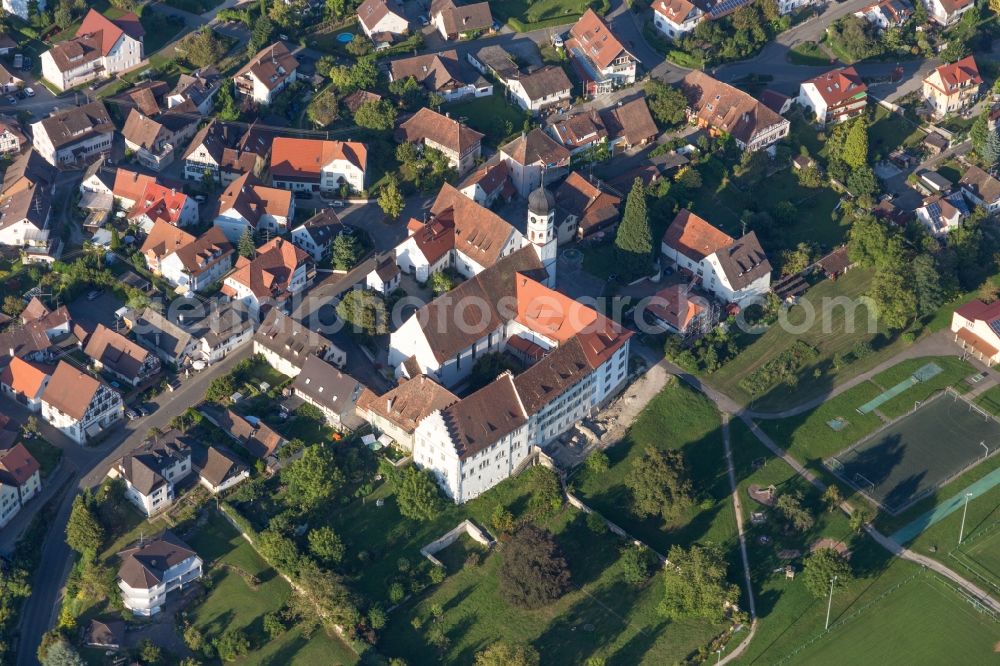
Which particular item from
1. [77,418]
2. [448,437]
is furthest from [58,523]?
[448,437]

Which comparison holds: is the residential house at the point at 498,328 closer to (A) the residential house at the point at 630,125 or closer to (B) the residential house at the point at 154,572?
(B) the residential house at the point at 154,572

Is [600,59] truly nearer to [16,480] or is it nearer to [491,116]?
[491,116]

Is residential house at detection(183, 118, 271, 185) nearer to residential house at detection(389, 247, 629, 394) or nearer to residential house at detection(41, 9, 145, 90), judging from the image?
residential house at detection(41, 9, 145, 90)

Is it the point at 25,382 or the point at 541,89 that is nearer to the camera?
the point at 25,382

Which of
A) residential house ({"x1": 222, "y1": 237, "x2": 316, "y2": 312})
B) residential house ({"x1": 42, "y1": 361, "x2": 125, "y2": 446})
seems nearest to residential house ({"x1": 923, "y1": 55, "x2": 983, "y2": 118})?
residential house ({"x1": 222, "y1": 237, "x2": 316, "y2": 312})

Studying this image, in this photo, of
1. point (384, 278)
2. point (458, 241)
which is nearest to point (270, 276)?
point (384, 278)

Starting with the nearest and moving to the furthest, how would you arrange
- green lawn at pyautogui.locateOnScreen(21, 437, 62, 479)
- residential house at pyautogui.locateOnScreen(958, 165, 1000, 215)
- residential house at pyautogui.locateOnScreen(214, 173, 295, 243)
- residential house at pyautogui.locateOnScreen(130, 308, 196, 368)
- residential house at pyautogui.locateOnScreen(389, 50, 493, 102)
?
1. green lawn at pyautogui.locateOnScreen(21, 437, 62, 479)
2. residential house at pyautogui.locateOnScreen(130, 308, 196, 368)
3. residential house at pyautogui.locateOnScreen(214, 173, 295, 243)
4. residential house at pyautogui.locateOnScreen(958, 165, 1000, 215)
5. residential house at pyautogui.locateOnScreen(389, 50, 493, 102)
